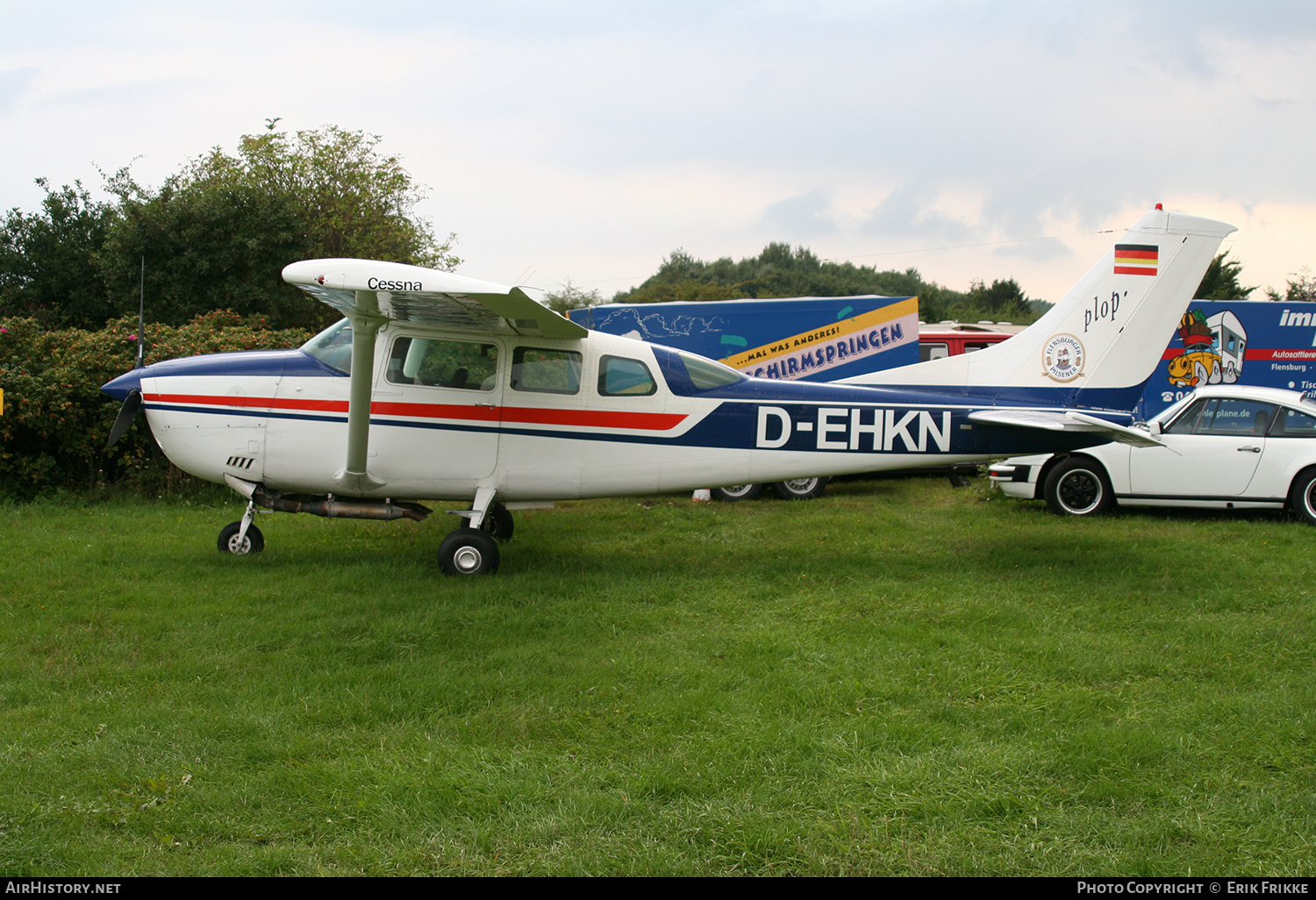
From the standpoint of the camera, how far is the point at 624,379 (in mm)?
8094

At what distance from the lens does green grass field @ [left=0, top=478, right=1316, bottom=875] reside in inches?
135

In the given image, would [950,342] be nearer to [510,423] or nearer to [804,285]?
[510,423]

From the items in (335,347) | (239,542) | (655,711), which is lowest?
(655,711)

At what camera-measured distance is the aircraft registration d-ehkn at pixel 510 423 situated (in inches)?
308

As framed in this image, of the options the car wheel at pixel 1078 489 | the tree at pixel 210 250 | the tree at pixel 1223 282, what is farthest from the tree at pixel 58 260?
the tree at pixel 1223 282

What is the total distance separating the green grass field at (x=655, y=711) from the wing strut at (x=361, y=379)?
3.35 feet

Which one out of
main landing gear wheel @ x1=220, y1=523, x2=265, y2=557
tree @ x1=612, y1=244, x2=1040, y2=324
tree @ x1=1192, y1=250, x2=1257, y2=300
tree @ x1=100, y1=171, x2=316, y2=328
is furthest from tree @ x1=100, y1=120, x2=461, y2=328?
tree @ x1=1192, y1=250, x2=1257, y2=300

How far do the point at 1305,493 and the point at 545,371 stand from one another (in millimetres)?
8860

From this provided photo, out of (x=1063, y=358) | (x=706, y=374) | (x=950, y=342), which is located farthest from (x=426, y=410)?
(x=950, y=342)

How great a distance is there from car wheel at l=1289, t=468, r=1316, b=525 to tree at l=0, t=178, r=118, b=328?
1082 inches

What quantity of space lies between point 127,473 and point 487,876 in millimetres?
10435

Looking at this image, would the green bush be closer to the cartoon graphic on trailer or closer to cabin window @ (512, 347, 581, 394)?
cabin window @ (512, 347, 581, 394)

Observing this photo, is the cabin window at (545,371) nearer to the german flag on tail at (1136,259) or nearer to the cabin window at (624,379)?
the cabin window at (624,379)

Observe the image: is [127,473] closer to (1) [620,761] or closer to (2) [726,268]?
(1) [620,761]
